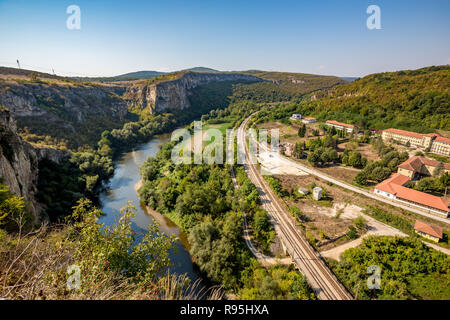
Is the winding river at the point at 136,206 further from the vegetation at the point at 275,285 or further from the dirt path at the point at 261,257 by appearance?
the dirt path at the point at 261,257

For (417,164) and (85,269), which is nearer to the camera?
(85,269)

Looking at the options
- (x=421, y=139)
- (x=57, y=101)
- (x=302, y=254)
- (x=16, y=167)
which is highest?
(x=57, y=101)

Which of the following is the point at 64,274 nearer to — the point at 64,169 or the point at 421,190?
the point at 64,169

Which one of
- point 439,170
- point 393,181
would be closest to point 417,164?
point 439,170

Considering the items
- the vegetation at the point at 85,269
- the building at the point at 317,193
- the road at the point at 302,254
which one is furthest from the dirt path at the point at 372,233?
the vegetation at the point at 85,269

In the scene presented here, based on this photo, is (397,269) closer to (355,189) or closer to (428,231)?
(428,231)

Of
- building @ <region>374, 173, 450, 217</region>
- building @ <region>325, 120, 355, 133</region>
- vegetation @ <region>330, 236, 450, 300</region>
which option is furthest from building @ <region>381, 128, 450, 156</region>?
vegetation @ <region>330, 236, 450, 300</region>

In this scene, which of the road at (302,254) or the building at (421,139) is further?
the building at (421,139)
